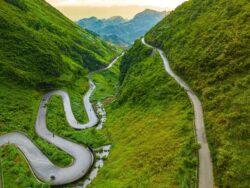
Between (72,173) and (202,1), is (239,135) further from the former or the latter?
(202,1)

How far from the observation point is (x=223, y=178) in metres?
45.1

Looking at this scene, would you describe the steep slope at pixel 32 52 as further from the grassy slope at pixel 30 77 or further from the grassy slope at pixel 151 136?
the grassy slope at pixel 151 136

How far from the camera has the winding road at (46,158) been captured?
6531 cm

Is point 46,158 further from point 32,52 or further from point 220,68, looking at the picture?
point 32,52

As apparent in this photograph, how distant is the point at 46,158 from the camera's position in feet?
241

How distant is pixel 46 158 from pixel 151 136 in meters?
25.1

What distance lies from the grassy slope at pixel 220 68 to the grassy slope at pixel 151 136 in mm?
4680

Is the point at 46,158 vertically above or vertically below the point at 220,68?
below

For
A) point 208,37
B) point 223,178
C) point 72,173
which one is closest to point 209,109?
point 223,178

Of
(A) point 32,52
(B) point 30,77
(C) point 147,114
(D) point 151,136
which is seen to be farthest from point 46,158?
(A) point 32,52

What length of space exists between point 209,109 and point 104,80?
11105cm

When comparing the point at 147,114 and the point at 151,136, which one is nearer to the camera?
the point at 151,136

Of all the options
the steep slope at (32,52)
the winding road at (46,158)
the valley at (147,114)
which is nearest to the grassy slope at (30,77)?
the steep slope at (32,52)

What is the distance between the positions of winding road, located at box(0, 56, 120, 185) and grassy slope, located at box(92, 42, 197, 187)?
18.3 feet
